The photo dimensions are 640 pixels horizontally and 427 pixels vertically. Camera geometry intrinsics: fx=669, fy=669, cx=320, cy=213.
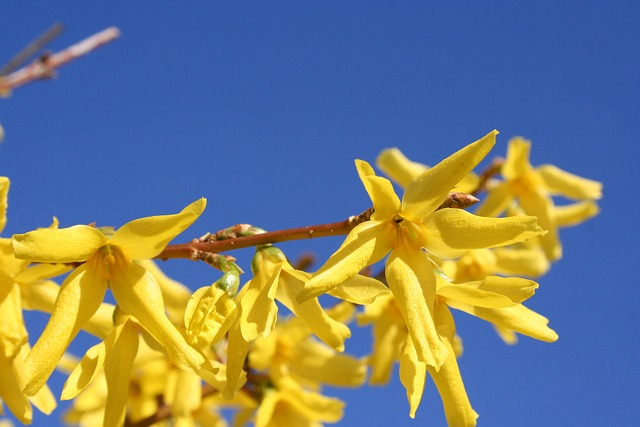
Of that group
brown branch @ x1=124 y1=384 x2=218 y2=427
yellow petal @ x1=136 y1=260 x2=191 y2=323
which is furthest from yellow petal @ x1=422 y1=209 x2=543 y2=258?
brown branch @ x1=124 y1=384 x2=218 y2=427

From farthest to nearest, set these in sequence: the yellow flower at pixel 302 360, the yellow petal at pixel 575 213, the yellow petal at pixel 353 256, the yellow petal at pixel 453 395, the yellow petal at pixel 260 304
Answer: the yellow petal at pixel 575 213, the yellow flower at pixel 302 360, the yellow petal at pixel 453 395, the yellow petal at pixel 260 304, the yellow petal at pixel 353 256

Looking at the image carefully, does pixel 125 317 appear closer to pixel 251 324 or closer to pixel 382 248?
pixel 251 324

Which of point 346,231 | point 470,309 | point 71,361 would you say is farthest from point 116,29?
point 470,309

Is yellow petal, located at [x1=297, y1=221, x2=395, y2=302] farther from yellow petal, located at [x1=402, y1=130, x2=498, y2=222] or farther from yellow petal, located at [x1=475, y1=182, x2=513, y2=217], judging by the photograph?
yellow petal, located at [x1=475, y1=182, x2=513, y2=217]

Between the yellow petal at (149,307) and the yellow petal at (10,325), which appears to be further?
the yellow petal at (10,325)

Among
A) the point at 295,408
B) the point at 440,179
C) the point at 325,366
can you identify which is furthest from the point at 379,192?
the point at 325,366

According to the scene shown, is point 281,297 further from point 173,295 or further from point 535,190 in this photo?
point 535,190

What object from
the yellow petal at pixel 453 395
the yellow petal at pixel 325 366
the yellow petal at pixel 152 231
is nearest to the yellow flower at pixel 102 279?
the yellow petal at pixel 152 231

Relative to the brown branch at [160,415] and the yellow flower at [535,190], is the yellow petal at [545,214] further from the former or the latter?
the brown branch at [160,415]
